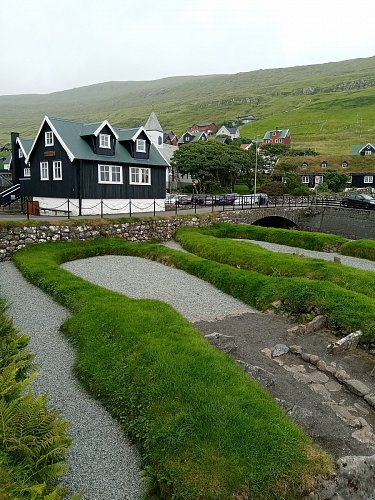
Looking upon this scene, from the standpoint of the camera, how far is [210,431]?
8383mm

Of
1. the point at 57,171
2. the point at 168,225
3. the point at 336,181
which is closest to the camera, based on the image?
the point at 168,225

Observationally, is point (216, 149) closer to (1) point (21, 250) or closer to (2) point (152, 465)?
(1) point (21, 250)

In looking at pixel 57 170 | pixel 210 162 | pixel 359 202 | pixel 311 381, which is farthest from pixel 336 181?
pixel 311 381

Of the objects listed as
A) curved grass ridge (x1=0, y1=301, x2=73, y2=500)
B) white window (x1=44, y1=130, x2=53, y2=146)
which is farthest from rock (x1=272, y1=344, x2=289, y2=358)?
white window (x1=44, y1=130, x2=53, y2=146)

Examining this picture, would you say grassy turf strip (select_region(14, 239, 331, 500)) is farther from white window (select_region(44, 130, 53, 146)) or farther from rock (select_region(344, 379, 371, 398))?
white window (select_region(44, 130, 53, 146))

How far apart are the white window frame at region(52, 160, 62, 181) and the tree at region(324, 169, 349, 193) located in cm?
5655

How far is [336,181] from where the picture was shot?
76875mm

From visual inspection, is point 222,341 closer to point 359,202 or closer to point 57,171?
point 57,171

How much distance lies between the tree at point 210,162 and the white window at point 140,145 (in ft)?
106

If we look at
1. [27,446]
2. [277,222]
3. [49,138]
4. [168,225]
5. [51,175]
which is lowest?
[277,222]

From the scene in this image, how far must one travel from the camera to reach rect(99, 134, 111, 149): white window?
1374 inches

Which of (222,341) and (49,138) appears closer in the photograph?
(222,341)

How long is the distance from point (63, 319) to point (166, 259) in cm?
1117

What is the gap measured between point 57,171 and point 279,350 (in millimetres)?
27779
